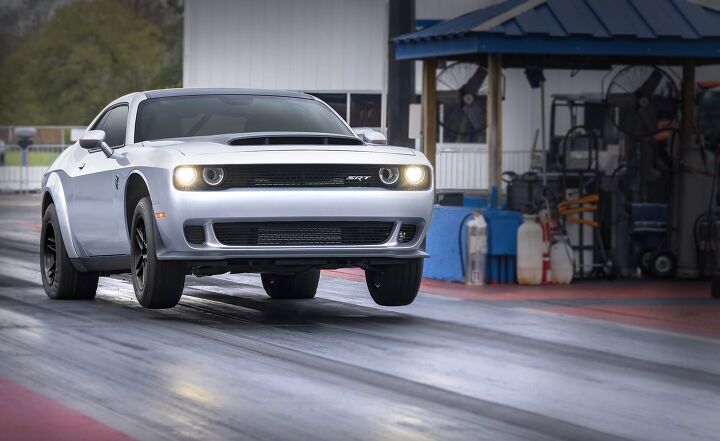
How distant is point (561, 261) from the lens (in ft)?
56.3

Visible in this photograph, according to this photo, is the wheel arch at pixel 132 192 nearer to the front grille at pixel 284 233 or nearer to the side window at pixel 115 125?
the side window at pixel 115 125

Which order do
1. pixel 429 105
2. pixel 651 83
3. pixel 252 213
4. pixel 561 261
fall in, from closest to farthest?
pixel 252 213 < pixel 561 261 < pixel 429 105 < pixel 651 83

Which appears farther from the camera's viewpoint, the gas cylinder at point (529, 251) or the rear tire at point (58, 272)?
the gas cylinder at point (529, 251)

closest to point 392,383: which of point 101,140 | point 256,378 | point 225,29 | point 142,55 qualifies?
point 256,378

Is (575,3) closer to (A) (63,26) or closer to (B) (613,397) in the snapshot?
(B) (613,397)

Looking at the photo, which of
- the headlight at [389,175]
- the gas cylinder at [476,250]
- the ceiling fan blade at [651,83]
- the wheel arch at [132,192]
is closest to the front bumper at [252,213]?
the headlight at [389,175]

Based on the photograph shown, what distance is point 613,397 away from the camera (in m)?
9.10

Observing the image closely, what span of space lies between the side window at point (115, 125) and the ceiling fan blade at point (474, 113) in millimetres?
5984

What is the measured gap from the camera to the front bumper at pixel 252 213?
11.8 m

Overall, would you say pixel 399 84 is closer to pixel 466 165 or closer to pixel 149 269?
pixel 149 269

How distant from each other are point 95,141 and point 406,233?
103 inches

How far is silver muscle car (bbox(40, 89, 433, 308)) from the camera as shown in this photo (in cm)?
1188

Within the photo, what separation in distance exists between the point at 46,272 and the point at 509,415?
6927mm

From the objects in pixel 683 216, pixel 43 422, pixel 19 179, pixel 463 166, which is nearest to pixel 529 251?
pixel 683 216
